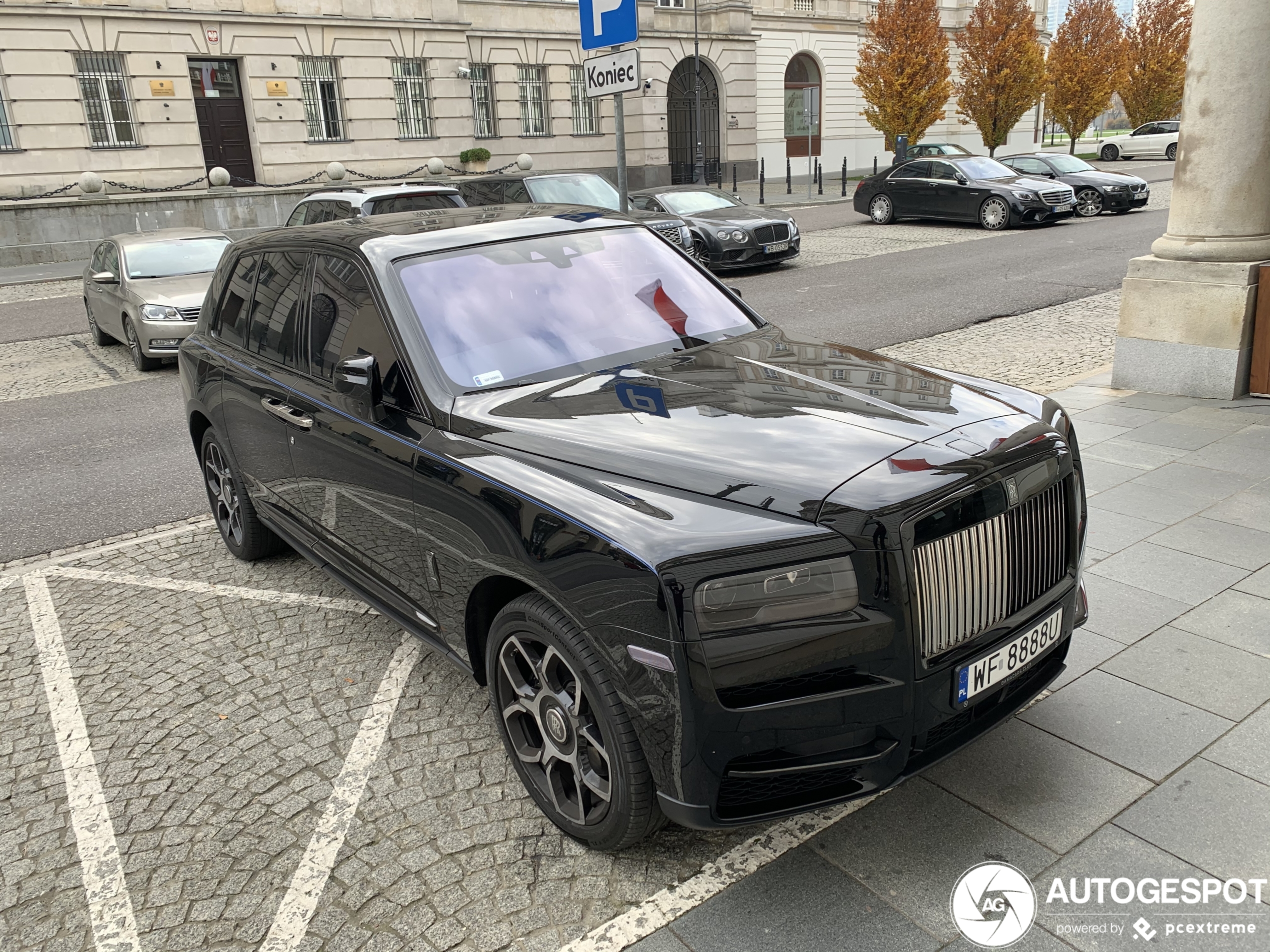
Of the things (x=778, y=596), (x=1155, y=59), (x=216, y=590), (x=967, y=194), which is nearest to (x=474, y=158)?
(x=967, y=194)

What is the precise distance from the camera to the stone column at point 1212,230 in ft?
21.8

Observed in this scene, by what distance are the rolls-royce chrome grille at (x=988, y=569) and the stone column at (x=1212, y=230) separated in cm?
510

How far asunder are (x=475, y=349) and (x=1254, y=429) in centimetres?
542

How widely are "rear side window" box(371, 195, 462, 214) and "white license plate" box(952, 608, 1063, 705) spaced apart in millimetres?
10097

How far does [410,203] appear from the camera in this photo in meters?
12.2

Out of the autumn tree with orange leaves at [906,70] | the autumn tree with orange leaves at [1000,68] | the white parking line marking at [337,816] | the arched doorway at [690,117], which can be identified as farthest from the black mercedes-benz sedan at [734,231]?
the autumn tree with orange leaves at [1000,68]

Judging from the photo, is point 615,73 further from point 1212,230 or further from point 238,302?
point 238,302

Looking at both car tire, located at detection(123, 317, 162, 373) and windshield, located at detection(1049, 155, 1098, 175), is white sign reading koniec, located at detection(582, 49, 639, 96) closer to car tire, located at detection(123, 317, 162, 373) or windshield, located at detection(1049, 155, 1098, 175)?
car tire, located at detection(123, 317, 162, 373)

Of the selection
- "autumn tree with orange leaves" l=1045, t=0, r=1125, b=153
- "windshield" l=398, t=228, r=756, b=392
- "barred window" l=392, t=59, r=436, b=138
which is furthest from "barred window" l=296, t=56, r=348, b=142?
"autumn tree with orange leaves" l=1045, t=0, r=1125, b=153

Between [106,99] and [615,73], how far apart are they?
22.2 meters

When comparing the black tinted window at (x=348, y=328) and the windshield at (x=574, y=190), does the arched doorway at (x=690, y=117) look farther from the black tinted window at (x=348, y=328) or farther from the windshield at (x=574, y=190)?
the black tinted window at (x=348, y=328)

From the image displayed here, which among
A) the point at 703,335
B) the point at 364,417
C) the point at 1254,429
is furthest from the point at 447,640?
the point at 1254,429

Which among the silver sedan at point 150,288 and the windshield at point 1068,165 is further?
the windshield at point 1068,165

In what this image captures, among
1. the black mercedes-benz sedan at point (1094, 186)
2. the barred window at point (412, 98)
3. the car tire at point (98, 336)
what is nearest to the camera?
the car tire at point (98, 336)
